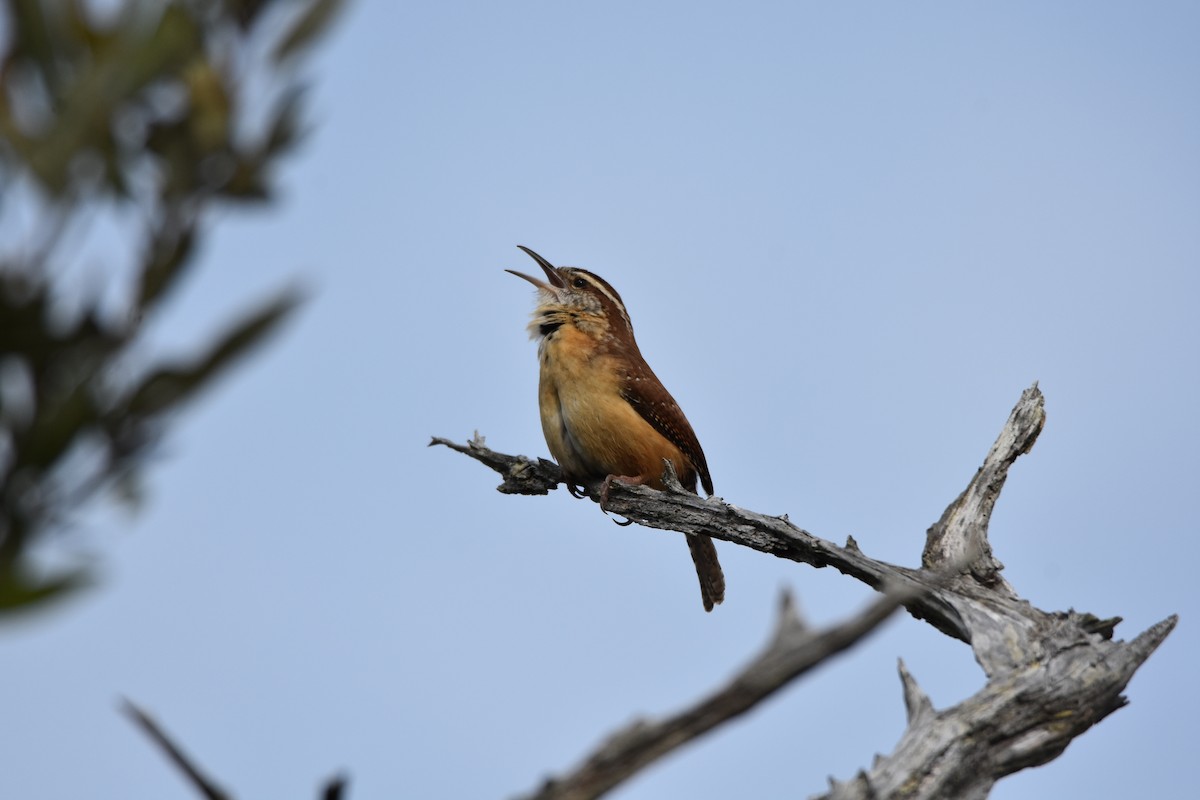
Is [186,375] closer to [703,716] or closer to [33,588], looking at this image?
[33,588]

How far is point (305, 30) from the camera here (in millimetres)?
2021

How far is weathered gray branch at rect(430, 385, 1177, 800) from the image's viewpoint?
299cm

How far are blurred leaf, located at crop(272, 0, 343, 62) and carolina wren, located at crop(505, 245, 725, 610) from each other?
5551mm

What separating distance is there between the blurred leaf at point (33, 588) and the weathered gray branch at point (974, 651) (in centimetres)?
160

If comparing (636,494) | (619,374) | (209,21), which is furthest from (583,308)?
(209,21)

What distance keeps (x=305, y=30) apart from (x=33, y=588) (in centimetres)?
99

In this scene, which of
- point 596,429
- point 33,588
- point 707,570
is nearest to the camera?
point 33,588

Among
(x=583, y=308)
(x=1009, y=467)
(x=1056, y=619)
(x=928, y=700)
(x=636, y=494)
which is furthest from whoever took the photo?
(x=583, y=308)

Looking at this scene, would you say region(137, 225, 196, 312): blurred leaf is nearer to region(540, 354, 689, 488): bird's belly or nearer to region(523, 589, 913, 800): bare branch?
region(523, 589, 913, 800): bare branch

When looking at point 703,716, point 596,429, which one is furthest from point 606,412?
point 703,716

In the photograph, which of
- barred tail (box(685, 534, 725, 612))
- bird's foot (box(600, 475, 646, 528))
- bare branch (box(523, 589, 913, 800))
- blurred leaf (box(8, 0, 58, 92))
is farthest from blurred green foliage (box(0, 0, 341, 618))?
barred tail (box(685, 534, 725, 612))

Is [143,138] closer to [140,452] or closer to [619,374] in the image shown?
[140,452]

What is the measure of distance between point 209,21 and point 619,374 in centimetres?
597

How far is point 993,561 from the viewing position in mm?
6168
